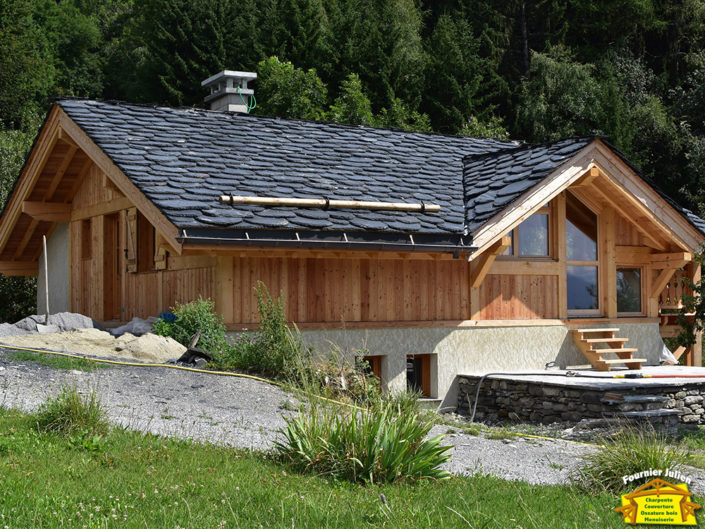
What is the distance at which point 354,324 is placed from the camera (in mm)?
14367

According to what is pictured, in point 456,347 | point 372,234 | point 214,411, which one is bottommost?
point 214,411

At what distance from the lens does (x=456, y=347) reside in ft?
50.0

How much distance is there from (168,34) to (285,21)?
5.30 m

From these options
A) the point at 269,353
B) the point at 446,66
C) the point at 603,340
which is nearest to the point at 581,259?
the point at 603,340

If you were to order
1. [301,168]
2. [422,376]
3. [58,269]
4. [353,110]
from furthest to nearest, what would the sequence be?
[353,110] < [58,269] < [301,168] < [422,376]

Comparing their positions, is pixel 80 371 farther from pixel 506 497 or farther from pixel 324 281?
pixel 506 497

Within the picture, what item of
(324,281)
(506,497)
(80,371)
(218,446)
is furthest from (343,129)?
(506,497)

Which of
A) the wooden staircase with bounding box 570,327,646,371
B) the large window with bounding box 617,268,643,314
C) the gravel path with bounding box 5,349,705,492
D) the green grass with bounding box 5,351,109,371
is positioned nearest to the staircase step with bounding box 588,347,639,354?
the wooden staircase with bounding box 570,327,646,371

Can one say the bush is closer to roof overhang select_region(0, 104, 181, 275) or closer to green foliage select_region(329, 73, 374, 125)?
roof overhang select_region(0, 104, 181, 275)

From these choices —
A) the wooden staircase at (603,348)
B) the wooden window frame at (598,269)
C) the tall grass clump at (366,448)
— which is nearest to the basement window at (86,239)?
the wooden window frame at (598,269)

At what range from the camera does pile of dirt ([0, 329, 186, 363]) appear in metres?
12.4

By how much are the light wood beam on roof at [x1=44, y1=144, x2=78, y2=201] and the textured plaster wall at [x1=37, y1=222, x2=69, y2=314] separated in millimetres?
963

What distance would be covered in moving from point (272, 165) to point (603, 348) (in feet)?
22.4

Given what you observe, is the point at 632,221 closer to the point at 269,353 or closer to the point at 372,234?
the point at 372,234
